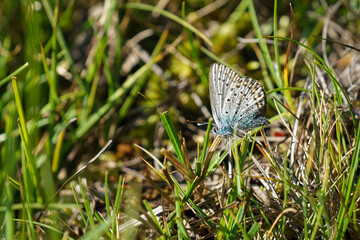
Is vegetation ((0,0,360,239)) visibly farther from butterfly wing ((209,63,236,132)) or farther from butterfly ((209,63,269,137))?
butterfly wing ((209,63,236,132))

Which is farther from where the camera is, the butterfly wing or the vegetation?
the butterfly wing

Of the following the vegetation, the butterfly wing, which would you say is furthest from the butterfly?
the vegetation

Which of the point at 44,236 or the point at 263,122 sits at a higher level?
the point at 263,122

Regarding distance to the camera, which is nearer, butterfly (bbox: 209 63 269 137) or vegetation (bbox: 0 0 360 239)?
vegetation (bbox: 0 0 360 239)

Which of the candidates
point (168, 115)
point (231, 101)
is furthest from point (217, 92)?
point (168, 115)

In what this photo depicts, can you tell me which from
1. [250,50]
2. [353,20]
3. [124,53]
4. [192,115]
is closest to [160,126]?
[192,115]

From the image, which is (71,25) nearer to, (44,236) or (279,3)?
(279,3)

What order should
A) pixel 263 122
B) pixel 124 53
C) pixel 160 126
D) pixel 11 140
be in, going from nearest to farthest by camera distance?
pixel 11 140, pixel 263 122, pixel 160 126, pixel 124 53

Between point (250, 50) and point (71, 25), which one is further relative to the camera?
point (71, 25)
